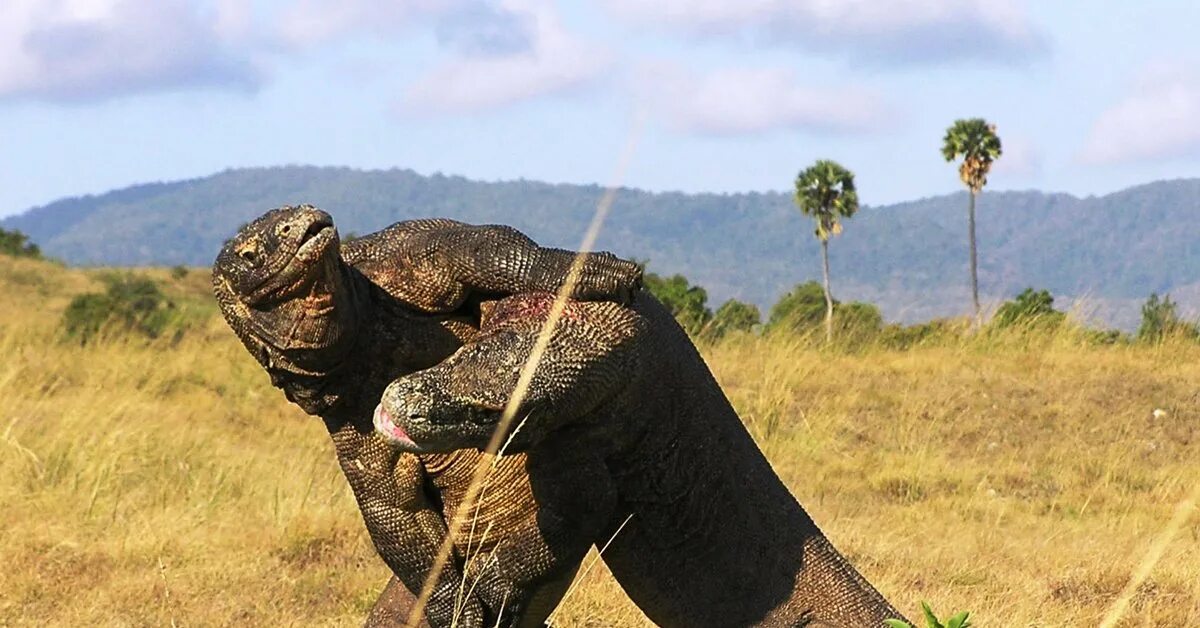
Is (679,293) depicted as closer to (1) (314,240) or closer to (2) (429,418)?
(1) (314,240)

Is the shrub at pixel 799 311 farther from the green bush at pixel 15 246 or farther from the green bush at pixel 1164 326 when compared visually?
the green bush at pixel 15 246

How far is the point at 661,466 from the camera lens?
3.80 m

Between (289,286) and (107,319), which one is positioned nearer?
(289,286)

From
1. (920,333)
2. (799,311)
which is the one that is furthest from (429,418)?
(799,311)

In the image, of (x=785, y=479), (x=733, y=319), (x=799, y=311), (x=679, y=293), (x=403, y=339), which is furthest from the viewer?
(x=679, y=293)

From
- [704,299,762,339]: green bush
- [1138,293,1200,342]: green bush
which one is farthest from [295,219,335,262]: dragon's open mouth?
[1138,293,1200,342]: green bush

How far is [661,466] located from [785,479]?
7.28 m

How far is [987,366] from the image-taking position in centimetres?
1397

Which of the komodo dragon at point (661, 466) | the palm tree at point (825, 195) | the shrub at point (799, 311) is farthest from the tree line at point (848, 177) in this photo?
the komodo dragon at point (661, 466)

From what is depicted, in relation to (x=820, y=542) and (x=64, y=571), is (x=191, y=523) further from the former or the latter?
(x=820, y=542)

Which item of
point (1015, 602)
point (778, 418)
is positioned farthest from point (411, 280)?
point (778, 418)

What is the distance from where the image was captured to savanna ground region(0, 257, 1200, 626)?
7.44 metres

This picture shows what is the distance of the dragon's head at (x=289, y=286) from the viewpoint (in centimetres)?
321

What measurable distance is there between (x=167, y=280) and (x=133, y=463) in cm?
5261
